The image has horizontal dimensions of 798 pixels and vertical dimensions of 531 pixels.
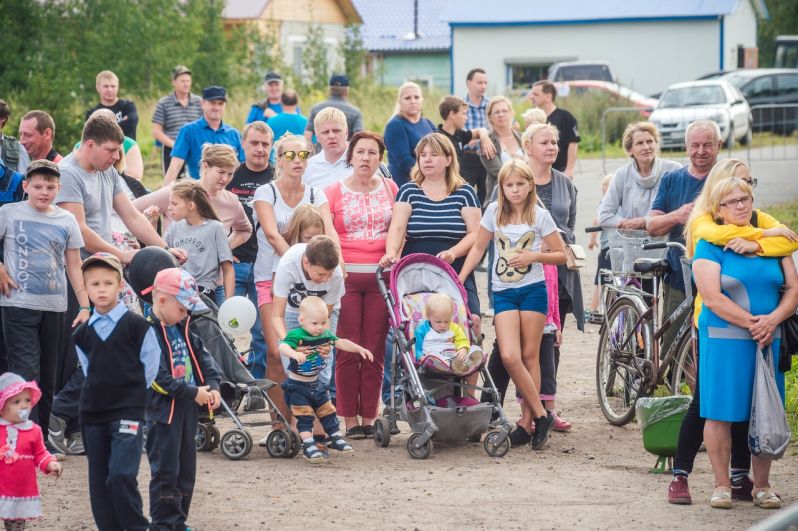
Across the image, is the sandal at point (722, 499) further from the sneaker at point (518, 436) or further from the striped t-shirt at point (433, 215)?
the striped t-shirt at point (433, 215)

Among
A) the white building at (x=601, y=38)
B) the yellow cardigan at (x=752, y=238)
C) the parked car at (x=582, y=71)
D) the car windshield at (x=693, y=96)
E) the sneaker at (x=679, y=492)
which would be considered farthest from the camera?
the white building at (x=601, y=38)

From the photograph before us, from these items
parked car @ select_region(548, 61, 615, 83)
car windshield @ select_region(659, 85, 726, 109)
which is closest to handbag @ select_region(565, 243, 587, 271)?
car windshield @ select_region(659, 85, 726, 109)

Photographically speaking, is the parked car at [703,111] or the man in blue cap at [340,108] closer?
the man in blue cap at [340,108]

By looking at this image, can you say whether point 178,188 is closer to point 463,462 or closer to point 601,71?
point 463,462

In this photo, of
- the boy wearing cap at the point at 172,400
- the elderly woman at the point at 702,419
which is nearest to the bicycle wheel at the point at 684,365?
the elderly woman at the point at 702,419

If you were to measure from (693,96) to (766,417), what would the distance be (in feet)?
85.2

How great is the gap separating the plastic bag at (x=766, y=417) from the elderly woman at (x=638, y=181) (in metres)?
2.85

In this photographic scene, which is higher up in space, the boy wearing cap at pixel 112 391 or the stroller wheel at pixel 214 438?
the boy wearing cap at pixel 112 391

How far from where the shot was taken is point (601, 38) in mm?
45594

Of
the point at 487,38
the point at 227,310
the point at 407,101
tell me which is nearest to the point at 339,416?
the point at 227,310

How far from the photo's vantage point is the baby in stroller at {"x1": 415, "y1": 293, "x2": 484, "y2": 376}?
8258 mm

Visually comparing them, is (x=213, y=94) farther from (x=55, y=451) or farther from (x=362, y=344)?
(x=55, y=451)

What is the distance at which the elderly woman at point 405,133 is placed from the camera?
38.4ft

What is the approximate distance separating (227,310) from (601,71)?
108 feet
